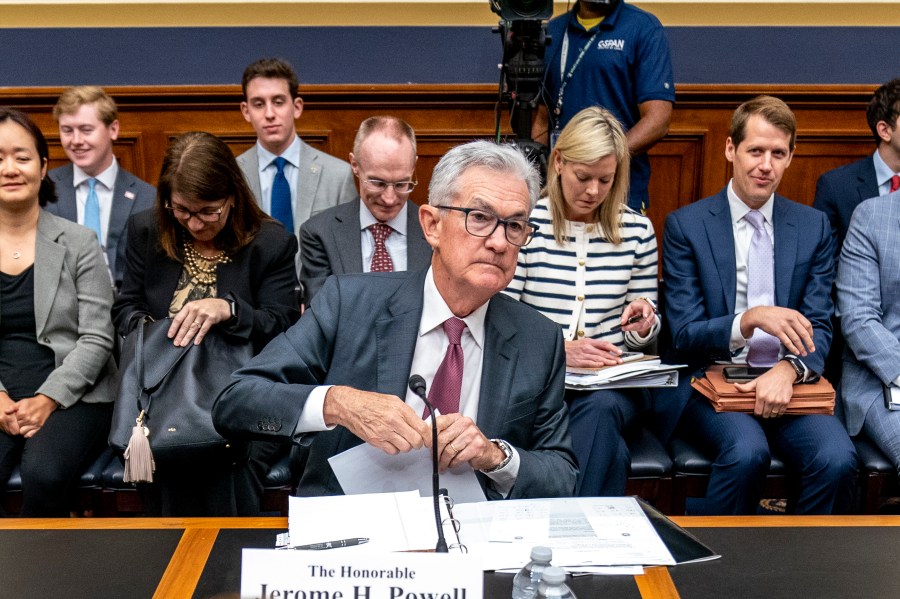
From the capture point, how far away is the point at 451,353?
1.91m

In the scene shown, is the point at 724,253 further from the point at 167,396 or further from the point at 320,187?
the point at 167,396

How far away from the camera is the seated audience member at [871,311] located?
111 inches

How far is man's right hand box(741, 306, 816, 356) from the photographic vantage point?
2.65 meters

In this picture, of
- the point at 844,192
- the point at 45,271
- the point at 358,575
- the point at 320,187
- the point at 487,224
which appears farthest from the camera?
the point at 320,187

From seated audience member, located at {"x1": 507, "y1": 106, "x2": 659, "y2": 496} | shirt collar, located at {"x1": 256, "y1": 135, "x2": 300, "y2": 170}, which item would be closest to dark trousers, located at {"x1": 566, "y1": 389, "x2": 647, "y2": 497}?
seated audience member, located at {"x1": 507, "y1": 106, "x2": 659, "y2": 496}

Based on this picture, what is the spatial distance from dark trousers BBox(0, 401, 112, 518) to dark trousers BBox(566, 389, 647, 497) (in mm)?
1405

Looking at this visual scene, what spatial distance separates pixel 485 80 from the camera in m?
4.36

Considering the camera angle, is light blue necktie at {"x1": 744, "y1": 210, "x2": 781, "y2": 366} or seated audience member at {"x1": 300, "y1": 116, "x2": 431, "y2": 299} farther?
seated audience member at {"x1": 300, "y1": 116, "x2": 431, "y2": 299}

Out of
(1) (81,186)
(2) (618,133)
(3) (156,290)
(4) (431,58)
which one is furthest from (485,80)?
(3) (156,290)

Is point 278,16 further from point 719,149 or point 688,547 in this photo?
point 688,547

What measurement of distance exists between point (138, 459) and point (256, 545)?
90 centimetres

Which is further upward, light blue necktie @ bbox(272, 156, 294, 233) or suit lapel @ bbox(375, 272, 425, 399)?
light blue necktie @ bbox(272, 156, 294, 233)

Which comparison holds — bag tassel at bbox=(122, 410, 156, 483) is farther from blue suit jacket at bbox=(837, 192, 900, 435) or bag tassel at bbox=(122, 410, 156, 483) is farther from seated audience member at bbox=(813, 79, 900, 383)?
seated audience member at bbox=(813, 79, 900, 383)

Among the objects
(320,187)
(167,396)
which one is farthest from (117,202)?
(167,396)
